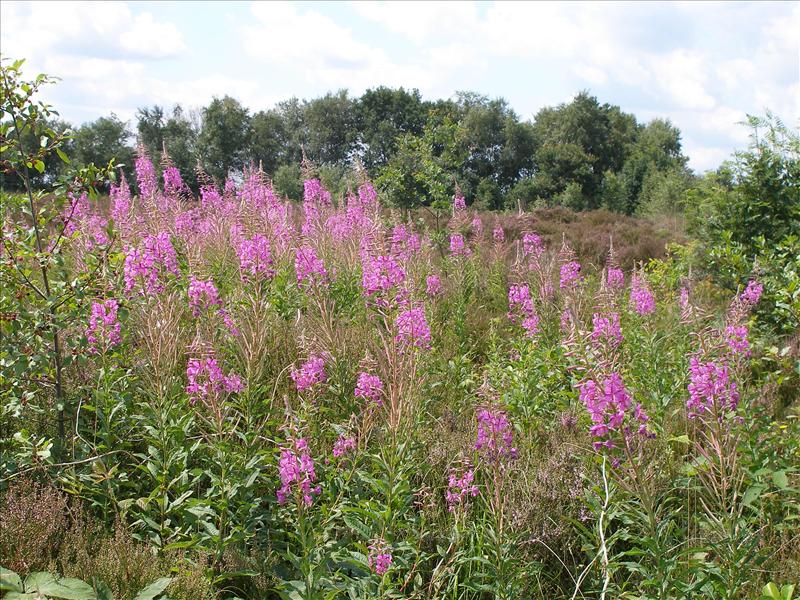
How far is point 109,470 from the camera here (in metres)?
3.34

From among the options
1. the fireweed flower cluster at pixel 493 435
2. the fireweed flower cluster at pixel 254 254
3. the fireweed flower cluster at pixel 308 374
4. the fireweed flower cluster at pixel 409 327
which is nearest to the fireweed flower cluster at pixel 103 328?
the fireweed flower cluster at pixel 254 254

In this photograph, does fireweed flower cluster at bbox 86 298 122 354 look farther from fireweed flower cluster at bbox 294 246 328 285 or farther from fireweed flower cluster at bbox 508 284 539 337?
fireweed flower cluster at bbox 508 284 539 337

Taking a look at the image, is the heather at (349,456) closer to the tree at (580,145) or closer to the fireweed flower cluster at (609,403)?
the fireweed flower cluster at (609,403)

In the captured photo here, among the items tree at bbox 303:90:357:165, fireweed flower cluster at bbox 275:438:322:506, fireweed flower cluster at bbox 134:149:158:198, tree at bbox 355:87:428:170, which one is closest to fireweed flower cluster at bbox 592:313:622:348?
fireweed flower cluster at bbox 275:438:322:506

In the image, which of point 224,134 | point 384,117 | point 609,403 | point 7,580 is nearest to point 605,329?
point 609,403

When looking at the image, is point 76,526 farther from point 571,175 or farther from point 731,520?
point 571,175

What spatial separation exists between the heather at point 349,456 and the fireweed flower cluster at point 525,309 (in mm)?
316

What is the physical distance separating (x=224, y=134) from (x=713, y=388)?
46644 millimetres

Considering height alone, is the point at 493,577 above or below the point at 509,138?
below

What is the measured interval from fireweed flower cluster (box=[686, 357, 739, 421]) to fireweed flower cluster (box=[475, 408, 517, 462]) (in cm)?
81

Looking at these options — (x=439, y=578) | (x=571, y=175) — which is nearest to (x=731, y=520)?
(x=439, y=578)

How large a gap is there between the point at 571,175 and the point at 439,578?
44361 millimetres

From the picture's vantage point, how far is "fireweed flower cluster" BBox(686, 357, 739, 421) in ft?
8.85

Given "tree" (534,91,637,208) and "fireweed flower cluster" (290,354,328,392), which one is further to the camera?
"tree" (534,91,637,208)
